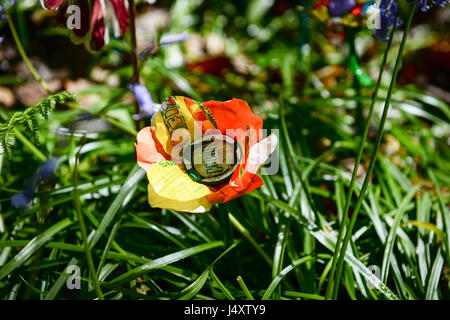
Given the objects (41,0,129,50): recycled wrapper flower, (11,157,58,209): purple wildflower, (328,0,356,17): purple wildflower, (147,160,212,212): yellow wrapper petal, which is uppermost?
(328,0,356,17): purple wildflower

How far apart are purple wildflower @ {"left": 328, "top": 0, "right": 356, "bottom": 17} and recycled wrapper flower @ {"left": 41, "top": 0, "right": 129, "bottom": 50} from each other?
48 centimetres

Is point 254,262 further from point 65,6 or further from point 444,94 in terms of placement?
point 444,94

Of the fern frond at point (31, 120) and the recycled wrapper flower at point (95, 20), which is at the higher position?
the recycled wrapper flower at point (95, 20)

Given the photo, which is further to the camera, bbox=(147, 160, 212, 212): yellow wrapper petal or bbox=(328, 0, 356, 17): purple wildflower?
bbox=(328, 0, 356, 17): purple wildflower

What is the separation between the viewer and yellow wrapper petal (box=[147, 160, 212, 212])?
0.61 m

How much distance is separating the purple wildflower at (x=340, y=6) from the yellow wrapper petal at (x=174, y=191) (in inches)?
22.2

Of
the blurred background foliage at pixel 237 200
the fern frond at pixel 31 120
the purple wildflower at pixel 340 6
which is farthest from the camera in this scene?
the purple wildflower at pixel 340 6

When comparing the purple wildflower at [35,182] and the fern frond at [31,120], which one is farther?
the purple wildflower at [35,182]

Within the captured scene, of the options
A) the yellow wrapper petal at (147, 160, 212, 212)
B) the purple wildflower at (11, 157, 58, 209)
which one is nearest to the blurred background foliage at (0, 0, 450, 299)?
the purple wildflower at (11, 157, 58, 209)

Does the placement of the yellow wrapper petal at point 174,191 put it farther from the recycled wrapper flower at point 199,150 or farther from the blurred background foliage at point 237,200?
the blurred background foliage at point 237,200

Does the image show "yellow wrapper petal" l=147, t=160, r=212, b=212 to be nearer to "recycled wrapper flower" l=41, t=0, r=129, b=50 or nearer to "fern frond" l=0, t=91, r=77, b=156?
"fern frond" l=0, t=91, r=77, b=156

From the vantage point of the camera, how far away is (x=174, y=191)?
62cm

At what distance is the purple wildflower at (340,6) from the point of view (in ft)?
2.94

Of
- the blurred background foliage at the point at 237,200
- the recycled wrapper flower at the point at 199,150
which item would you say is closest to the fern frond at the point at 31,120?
the blurred background foliage at the point at 237,200
